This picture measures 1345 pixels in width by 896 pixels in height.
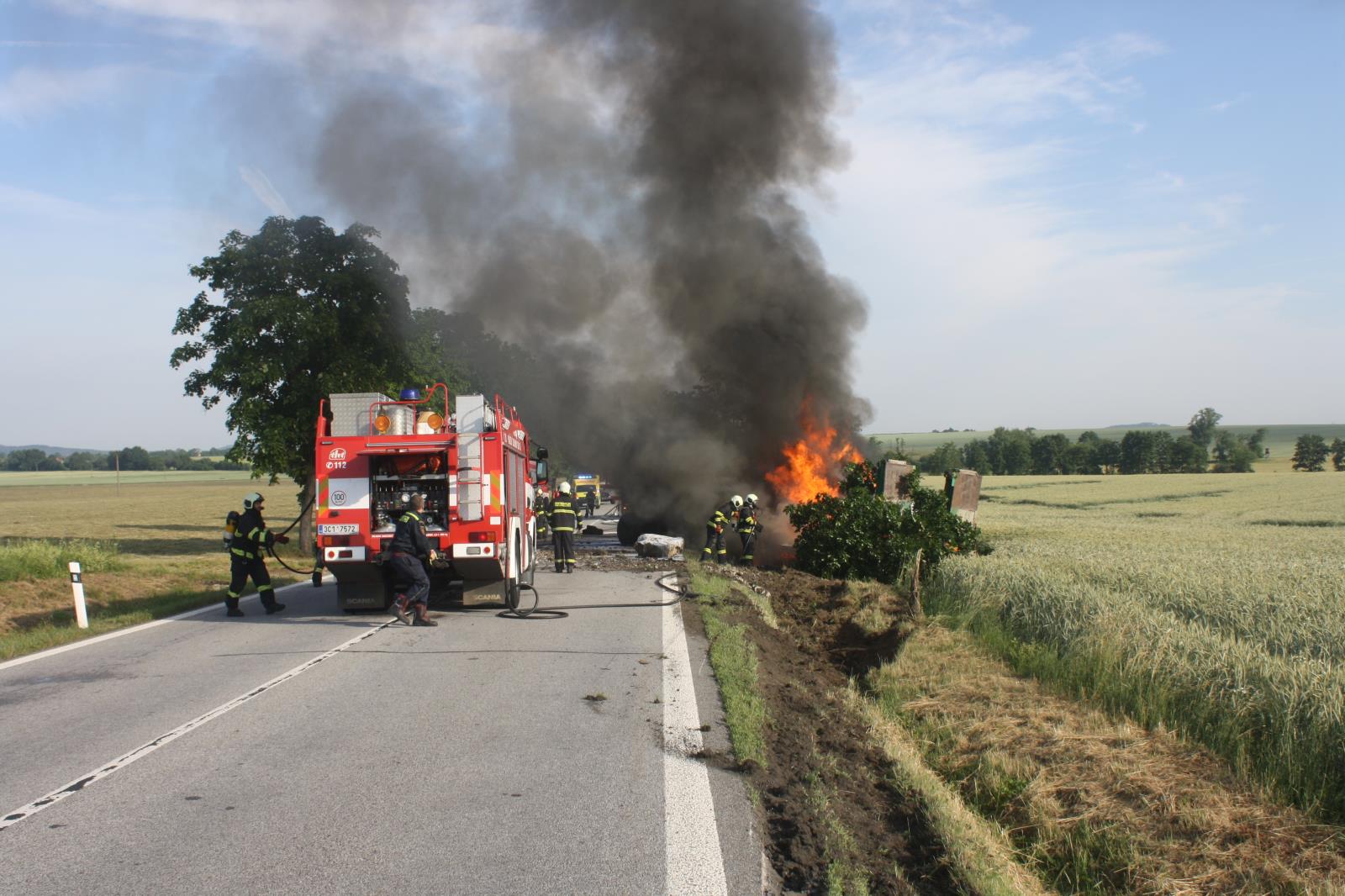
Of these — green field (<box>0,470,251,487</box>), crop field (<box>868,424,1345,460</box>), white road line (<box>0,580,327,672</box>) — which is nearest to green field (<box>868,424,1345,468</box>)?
crop field (<box>868,424,1345,460</box>)

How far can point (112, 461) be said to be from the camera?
138 metres

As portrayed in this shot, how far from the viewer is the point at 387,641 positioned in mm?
9148

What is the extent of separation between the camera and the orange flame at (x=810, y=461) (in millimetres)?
23953

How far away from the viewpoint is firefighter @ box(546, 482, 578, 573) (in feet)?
52.3

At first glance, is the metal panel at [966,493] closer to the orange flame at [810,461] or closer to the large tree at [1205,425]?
the orange flame at [810,461]

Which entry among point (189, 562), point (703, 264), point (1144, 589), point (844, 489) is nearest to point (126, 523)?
point (189, 562)

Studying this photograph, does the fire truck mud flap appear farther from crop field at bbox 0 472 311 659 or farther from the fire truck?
crop field at bbox 0 472 311 659

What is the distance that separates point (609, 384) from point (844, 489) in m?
12.4

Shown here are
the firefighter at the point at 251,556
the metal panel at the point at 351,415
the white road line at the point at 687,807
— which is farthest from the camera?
the firefighter at the point at 251,556

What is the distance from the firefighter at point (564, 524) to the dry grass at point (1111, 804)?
9833 millimetres

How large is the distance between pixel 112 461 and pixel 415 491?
148242 millimetres

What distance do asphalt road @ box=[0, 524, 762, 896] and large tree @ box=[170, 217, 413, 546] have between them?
14.0 m

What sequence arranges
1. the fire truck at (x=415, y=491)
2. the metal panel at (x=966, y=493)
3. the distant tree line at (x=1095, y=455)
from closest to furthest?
the fire truck at (x=415, y=491), the metal panel at (x=966, y=493), the distant tree line at (x=1095, y=455)

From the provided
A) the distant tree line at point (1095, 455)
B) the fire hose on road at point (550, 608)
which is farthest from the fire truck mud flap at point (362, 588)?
the distant tree line at point (1095, 455)
